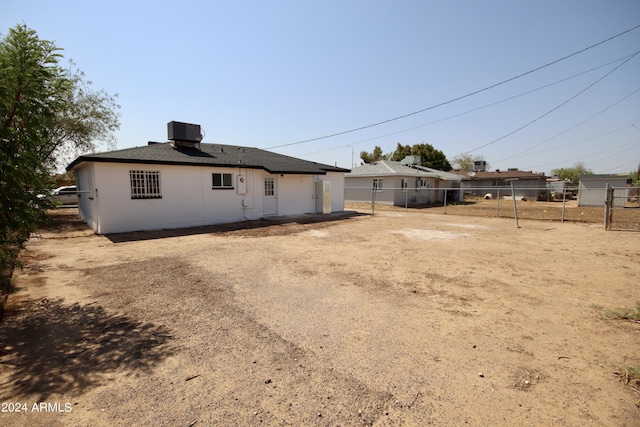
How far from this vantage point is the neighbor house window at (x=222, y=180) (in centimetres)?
Answer: 1398

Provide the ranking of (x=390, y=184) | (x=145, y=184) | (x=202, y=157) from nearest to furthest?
(x=145, y=184)
(x=202, y=157)
(x=390, y=184)

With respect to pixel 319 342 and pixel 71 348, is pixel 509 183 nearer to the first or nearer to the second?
pixel 319 342

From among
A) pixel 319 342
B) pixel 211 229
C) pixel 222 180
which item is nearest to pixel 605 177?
pixel 222 180

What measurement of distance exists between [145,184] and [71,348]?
9937mm

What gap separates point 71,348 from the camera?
344 centimetres

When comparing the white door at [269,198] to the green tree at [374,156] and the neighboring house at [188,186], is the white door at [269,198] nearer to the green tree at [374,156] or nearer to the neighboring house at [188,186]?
the neighboring house at [188,186]

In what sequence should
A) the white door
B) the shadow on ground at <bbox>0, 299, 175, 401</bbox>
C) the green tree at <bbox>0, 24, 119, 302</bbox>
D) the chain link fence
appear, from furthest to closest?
the chain link fence, the white door, the green tree at <bbox>0, 24, 119, 302</bbox>, the shadow on ground at <bbox>0, 299, 175, 401</bbox>

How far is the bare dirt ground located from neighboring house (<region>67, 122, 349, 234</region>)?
413 centimetres

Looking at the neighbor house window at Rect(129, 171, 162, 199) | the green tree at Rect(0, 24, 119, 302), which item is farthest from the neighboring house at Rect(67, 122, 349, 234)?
the green tree at Rect(0, 24, 119, 302)

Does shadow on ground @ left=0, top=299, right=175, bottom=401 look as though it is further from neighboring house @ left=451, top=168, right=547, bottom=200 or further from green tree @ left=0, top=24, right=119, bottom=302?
neighboring house @ left=451, top=168, right=547, bottom=200

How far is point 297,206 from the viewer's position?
58.5 feet

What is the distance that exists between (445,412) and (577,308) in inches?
149

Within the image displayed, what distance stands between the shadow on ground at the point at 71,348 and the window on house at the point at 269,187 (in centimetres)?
1206

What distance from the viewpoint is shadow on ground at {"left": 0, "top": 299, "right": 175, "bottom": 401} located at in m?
2.82
